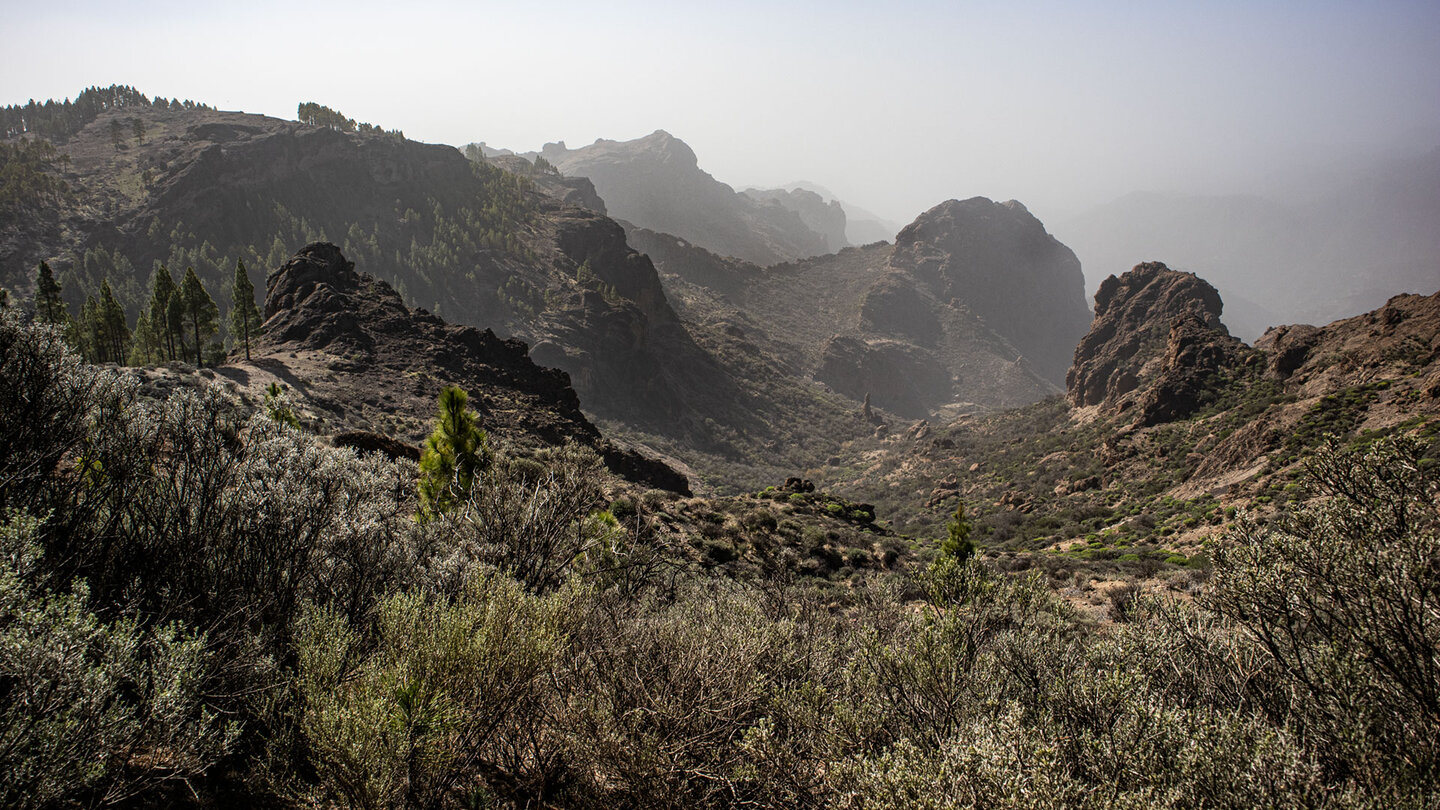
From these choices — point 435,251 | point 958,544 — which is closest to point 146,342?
point 435,251

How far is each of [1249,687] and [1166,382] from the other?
45.1 metres

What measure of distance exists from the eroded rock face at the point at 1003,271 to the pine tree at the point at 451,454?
462 feet

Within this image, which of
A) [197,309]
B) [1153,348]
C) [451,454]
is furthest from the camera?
[1153,348]

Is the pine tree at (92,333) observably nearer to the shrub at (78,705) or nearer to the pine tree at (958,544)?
the shrub at (78,705)

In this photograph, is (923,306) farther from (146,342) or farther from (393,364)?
(146,342)

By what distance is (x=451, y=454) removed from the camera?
13391 mm

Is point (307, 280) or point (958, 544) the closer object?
point (958, 544)

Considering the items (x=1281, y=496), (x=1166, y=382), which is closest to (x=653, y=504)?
(x=1281, y=496)

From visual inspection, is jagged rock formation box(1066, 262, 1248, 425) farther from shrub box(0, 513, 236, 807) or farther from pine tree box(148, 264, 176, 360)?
pine tree box(148, 264, 176, 360)

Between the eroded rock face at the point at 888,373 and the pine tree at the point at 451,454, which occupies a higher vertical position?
the eroded rock face at the point at 888,373

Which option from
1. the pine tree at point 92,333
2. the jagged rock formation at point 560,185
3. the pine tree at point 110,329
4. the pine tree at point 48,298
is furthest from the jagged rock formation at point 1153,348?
the jagged rock formation at point 560,185

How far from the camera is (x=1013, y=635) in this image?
8.81 m

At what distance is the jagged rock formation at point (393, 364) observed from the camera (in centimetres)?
3381

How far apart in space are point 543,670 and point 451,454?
876cm
